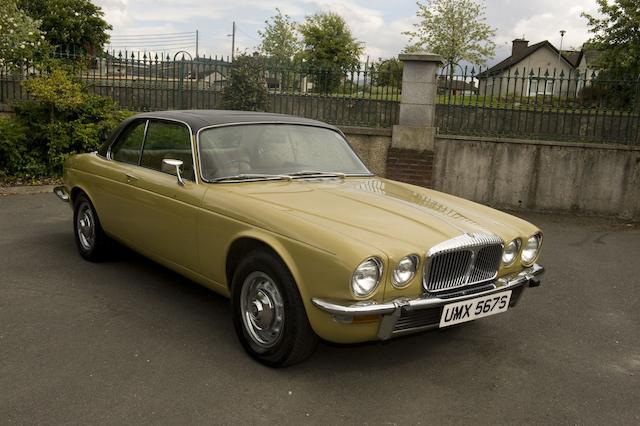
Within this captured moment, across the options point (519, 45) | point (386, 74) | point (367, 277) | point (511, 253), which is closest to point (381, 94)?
point (386, 74)

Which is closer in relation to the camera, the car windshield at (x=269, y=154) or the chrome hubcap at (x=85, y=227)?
the car windshield at (x=269, y=154)

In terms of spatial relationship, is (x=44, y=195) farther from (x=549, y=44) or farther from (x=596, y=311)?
(x=549, y=44)

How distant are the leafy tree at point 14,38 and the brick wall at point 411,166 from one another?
24.2 ft

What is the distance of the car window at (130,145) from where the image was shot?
5.20 meters

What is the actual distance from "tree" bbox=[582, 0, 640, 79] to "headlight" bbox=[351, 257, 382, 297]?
72.1 ft

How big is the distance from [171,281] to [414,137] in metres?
6.26

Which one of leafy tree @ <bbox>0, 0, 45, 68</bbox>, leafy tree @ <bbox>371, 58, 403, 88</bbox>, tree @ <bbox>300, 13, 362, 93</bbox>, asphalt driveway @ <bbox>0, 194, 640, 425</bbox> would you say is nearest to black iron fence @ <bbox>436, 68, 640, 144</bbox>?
leafy tree @ <bbox>371, 58, 403, 88</bbox>

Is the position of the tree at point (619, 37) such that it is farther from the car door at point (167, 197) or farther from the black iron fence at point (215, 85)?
the car door at point (167, 197)

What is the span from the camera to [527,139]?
33.8 feet

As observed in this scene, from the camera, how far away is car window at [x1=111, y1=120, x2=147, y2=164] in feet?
17.1

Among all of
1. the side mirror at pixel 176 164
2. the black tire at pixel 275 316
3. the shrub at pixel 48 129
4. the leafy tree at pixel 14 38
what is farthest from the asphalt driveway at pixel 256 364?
the leafy tree at pixel 14 38

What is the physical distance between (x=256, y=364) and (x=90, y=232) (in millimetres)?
2804

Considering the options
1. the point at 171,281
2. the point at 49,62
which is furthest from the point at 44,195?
the point at 171,281

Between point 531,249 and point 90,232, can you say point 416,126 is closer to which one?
point 90,232
